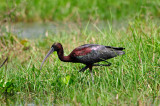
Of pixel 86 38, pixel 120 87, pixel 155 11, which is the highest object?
pixel 155 11

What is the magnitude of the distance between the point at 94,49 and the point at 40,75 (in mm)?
1039

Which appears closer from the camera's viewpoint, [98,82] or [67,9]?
[98,82]

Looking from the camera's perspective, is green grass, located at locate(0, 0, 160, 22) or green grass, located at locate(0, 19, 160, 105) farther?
green grass, located at locate(0, 0, 160, 22)

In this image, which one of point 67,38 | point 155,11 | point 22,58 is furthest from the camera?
point 155,11

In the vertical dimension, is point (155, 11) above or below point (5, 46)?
above

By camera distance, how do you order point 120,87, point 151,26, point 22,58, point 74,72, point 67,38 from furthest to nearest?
point 67,38 < point 22,58 < point 151,26 < point 74,72 < point 120,87

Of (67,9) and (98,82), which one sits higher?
(67,9)

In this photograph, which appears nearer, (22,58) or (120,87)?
(120,87)

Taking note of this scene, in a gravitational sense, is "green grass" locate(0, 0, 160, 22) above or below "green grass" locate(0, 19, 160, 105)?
above

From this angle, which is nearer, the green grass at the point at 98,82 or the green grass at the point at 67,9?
the green grass at the point at 98,82

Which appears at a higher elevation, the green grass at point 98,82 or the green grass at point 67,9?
the green grass at point 67,9

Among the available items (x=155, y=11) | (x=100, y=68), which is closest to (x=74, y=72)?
(x=100, y=68)

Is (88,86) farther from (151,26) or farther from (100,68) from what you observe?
(151,26)

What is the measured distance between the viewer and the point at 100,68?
6.46 metres
